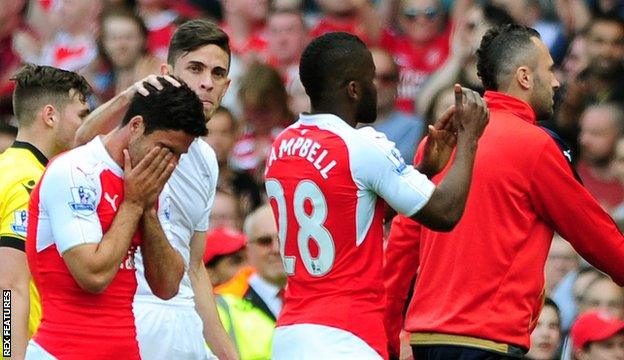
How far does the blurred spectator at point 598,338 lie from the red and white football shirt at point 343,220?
2.70 metres

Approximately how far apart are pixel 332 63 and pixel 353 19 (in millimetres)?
5814

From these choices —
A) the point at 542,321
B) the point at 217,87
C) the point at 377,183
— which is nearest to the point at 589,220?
the point at 377,183

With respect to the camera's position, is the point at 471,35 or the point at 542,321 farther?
the point at 471,35

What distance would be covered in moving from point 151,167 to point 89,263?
1.38 feet

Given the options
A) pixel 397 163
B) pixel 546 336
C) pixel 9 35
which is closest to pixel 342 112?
pixel 397 163

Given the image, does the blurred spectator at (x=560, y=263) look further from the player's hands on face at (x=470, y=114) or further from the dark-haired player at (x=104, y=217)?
the dark-haired player at (x=104, y=217)

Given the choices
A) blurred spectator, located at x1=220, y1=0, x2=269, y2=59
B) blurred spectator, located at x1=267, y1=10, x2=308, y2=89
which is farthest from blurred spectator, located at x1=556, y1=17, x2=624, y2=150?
blurred spectator, located at x1=220, y1=0, x2=269, y2=59

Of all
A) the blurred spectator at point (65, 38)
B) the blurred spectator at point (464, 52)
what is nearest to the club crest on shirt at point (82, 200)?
the blurred spectator at point (464, 52)

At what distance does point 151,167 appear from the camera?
6172mm

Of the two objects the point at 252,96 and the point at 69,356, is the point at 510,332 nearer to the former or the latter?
the point at 69,356

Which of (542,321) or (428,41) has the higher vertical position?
(428,41)

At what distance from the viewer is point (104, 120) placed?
7.15 meters

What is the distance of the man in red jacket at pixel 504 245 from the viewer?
6.79m

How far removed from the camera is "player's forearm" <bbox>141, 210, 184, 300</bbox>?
6.30 metres
